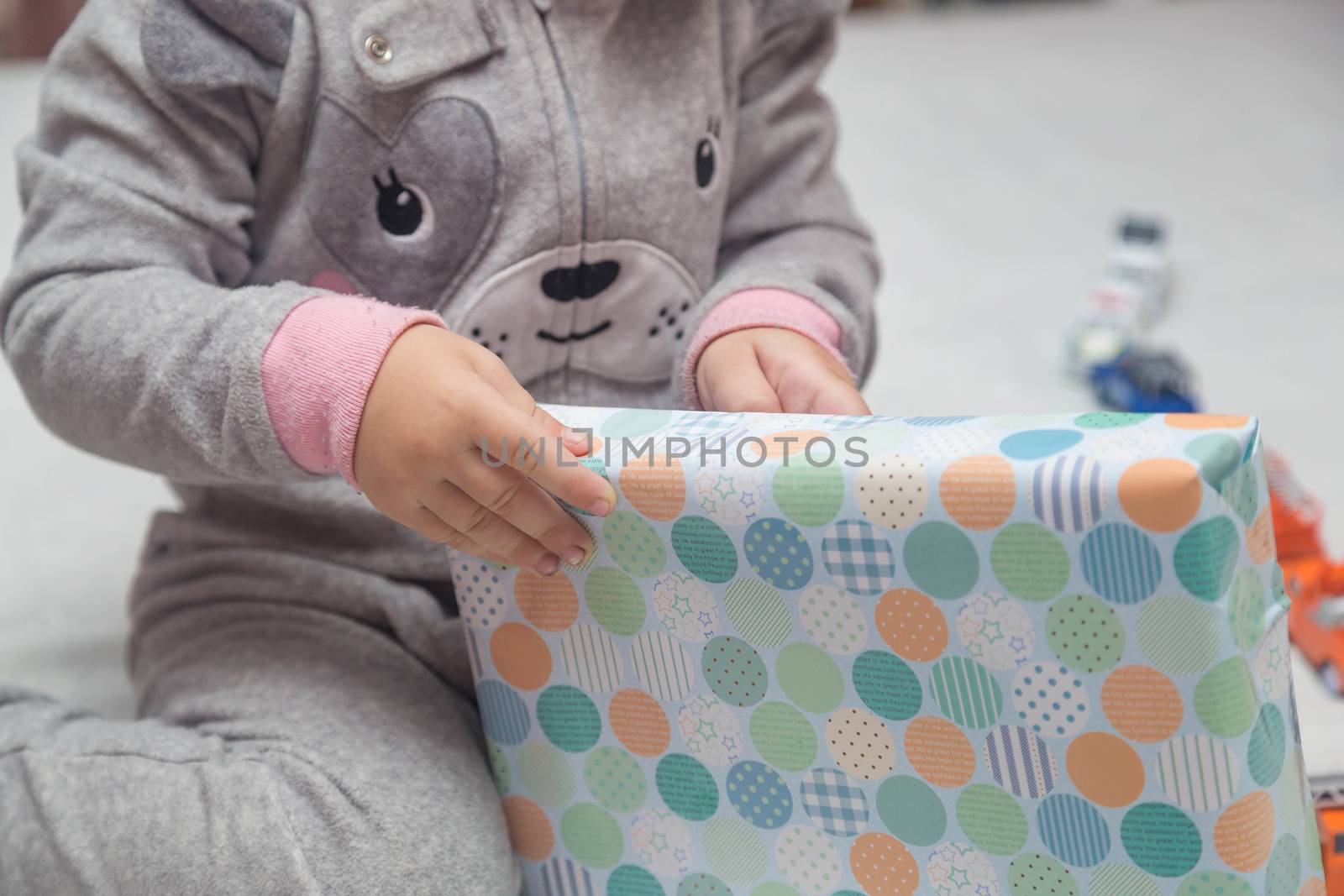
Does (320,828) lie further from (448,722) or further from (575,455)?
(575,455)

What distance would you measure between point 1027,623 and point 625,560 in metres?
0.14

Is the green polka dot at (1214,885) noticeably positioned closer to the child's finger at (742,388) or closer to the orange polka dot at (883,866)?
the orange polka dot at (883,866)

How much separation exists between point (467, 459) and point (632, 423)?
0.19 feet

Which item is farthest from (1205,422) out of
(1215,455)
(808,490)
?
(808,490)

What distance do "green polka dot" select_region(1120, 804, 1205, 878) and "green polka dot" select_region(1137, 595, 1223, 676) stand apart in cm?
5

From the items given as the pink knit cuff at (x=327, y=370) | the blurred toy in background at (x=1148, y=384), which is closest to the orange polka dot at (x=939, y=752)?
the pink knit cuff at (x=327, y=370)

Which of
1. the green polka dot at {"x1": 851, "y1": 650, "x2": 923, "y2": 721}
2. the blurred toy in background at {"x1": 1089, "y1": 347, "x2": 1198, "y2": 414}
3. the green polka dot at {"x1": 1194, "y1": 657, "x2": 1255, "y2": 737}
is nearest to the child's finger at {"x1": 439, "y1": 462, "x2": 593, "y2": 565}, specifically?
the green polka dot at {"x1": 851, "y1": 650, "x2": 923, "y2": 721}

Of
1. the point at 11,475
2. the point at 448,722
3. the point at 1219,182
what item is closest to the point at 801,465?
the point at 448,722

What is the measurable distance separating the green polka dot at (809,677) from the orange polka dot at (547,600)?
0.08 m

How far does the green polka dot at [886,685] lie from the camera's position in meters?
0.44

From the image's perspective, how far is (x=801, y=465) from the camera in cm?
43

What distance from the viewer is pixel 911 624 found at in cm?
43

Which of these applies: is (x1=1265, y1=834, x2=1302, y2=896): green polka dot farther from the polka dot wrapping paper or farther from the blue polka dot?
the blue polka dot

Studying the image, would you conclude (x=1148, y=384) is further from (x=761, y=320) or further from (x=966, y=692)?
(x=966, y=692)
